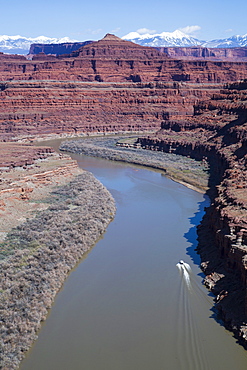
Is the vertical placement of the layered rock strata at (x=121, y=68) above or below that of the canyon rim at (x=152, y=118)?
above

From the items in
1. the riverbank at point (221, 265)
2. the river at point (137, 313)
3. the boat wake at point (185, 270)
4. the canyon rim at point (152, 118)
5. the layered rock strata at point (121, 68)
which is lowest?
the river at point (137, 313)

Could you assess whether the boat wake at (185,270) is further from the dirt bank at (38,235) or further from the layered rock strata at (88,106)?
the layered rock strata at (88,106)

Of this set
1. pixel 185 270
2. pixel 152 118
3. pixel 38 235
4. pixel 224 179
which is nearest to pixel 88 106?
pixel 152 118

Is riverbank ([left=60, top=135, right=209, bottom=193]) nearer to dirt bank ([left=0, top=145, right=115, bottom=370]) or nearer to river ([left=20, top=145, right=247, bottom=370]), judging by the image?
dirt bank ([left=0, top=145, right=115, bottom=370])

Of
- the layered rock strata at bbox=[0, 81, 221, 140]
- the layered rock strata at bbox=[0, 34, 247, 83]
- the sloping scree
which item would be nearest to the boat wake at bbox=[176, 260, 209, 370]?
the sloping scree

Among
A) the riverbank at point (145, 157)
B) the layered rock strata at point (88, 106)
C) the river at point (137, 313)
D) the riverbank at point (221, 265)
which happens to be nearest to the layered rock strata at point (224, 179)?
the riverbank at point (221, 265)

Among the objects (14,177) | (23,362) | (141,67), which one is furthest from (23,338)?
(141,67)
